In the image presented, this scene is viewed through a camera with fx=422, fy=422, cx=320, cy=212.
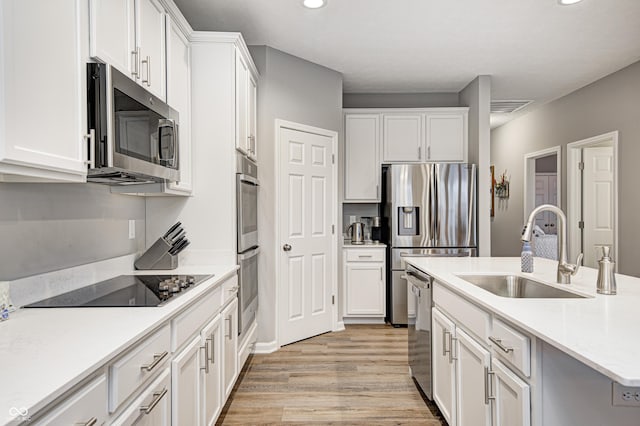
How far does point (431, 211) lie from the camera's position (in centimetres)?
454

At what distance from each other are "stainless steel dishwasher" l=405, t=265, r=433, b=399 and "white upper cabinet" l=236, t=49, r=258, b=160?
1.51m

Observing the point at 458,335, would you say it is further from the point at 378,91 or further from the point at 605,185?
the point at 605,185

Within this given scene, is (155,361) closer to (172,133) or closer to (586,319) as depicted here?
(172,133)

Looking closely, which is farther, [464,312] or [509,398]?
[464,312]

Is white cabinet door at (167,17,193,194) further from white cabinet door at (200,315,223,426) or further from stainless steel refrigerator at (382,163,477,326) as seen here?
stainless steel refrigerator at (382,163,477,326)

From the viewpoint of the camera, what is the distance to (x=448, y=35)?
355 cm

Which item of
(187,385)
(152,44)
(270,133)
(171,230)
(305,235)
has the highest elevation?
(152,44)

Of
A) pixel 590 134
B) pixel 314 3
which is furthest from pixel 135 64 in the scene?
pixel 590 134

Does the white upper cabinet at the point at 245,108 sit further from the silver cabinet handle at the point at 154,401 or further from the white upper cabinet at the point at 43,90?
the silver cabinet handle at the point at 154,401

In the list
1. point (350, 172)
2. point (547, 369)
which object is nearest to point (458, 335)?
point (547, 369)

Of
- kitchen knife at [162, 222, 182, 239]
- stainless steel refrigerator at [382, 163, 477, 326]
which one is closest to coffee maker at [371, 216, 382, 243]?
stainless steel refrigerator at [382, 163, 477, 326]

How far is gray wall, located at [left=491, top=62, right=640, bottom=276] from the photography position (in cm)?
430

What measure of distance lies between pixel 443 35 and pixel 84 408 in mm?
3594

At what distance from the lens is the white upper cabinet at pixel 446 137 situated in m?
4.91
